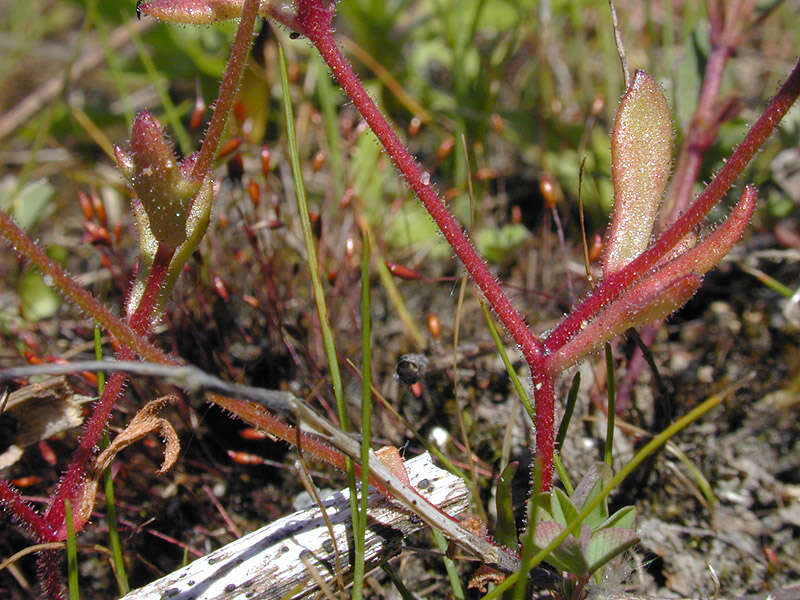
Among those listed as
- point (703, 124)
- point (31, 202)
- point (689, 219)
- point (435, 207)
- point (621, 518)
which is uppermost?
point (31, 202)

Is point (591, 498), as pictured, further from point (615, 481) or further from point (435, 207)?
point (435, 207)

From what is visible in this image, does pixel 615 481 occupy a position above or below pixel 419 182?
below

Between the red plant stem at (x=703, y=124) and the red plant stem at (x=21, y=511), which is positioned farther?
the red plant stem at (x=703, y=124)

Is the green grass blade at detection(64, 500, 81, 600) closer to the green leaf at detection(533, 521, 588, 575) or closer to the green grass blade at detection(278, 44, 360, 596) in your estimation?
the green grass blade at detection(278, 44, 360, 596)

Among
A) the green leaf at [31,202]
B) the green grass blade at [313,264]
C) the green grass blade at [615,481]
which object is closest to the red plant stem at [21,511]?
the green grass blade at [313,264]

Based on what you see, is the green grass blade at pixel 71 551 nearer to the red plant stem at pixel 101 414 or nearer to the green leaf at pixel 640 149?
the red plant stem at pixel 101 414

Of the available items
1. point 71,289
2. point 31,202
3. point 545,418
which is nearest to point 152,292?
point 71,289

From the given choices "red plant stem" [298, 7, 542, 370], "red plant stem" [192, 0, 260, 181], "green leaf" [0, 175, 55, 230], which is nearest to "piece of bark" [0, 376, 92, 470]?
"red plant stem" [192, 0, 260, 181]
